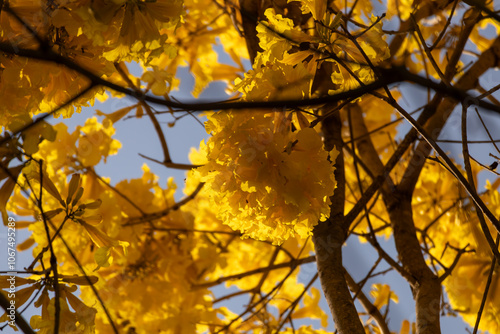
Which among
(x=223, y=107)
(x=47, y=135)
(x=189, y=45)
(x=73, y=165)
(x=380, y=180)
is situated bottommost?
(x=223, y=107)

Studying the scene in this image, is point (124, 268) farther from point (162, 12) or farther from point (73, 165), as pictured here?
point (162, 12)

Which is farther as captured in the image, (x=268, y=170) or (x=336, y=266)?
(x=336, y=266)

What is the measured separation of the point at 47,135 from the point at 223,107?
0.47 metres

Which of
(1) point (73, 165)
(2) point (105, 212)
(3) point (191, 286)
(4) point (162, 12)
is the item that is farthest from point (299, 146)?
(3) point (191, 286)

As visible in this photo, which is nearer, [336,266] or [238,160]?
[238,160]

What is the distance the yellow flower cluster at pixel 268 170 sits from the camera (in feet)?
2.91

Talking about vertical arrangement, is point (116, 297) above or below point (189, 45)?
below

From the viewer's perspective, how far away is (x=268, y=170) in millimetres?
893

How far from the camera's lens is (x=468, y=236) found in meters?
1.64

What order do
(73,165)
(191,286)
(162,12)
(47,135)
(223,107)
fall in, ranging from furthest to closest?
(191,286), (73,165), (162,12), (47,135), (223,107)

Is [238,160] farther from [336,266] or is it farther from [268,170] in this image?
[336,266]

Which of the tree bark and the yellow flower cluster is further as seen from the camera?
the tree bark

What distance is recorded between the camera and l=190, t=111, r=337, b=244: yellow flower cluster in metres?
0.89

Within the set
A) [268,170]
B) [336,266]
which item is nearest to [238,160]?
[268,170]
